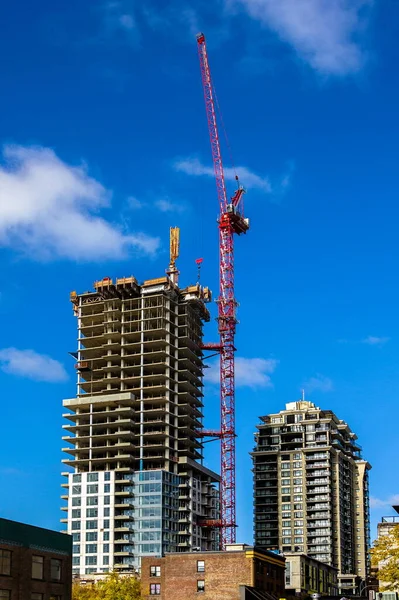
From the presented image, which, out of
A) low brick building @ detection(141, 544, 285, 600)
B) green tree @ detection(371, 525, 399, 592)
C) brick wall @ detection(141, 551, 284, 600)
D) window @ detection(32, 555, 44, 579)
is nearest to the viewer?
green tree @ detection(371, 525, 399, 592)

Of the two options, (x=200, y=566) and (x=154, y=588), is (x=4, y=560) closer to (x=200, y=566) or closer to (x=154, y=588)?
(x=200, y=566)

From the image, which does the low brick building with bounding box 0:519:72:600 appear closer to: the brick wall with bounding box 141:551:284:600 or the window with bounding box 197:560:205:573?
the brick wall with bounding box 141:551:284:600

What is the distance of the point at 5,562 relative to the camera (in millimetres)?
98500

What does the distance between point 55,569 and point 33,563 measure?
6.35 metres

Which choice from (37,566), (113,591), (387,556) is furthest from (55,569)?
(113,591)

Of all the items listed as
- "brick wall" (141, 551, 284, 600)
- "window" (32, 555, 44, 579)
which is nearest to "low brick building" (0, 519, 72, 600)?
"window" (32, 555, 44, 579)

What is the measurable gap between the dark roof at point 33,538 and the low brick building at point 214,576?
76.7 feet

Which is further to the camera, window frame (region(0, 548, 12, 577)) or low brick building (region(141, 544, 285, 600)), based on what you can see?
low brick building (region(141, 544, 285, 600))

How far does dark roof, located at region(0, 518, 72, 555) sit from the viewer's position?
98562mm

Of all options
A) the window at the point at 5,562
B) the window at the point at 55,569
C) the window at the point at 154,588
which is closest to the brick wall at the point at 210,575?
the window at the point at 154,588

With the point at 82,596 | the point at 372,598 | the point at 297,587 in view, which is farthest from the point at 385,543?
the point at 297,587

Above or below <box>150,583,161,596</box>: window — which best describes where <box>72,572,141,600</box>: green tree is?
below

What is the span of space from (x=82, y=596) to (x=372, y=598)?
48.0 metres

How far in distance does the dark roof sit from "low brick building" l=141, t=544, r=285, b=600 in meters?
23.4
